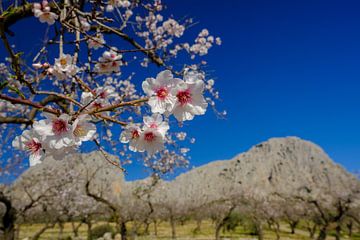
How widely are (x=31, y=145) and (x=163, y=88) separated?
2.22 ft

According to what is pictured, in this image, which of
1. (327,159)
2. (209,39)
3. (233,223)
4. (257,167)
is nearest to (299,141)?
(327,159)

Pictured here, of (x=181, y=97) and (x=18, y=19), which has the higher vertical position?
(x=18, y=19)

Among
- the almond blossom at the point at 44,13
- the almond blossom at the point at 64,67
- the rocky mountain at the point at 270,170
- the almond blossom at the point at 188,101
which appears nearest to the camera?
the almond blossom at the point at 188,101

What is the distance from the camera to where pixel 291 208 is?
35000 mm

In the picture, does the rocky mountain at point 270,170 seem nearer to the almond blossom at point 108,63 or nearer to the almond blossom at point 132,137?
the almond blossom at point 108,63

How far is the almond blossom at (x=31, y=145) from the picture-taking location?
150 centimetres

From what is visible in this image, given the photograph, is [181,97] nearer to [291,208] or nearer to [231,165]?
[291,208]

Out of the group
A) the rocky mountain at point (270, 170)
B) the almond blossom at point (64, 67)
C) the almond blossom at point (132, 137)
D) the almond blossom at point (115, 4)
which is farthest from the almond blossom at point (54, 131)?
the rocky mountain at point (270, 170)

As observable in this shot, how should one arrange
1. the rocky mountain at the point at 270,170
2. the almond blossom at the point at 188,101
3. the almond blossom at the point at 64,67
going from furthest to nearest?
the rocky mountain at the point at 270,170 < the almond blossom at the point at 64,67 < the almond blossom at the point at 188,101

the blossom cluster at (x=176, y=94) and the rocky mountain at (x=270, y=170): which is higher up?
the rocky mountain at (x=270, y=170)

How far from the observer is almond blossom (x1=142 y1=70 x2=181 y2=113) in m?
1.34

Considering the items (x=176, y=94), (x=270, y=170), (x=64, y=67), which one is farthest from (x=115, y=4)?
(x=270, y=170)

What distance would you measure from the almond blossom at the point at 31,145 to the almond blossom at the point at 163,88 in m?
0.55

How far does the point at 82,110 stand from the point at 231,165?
425ft
